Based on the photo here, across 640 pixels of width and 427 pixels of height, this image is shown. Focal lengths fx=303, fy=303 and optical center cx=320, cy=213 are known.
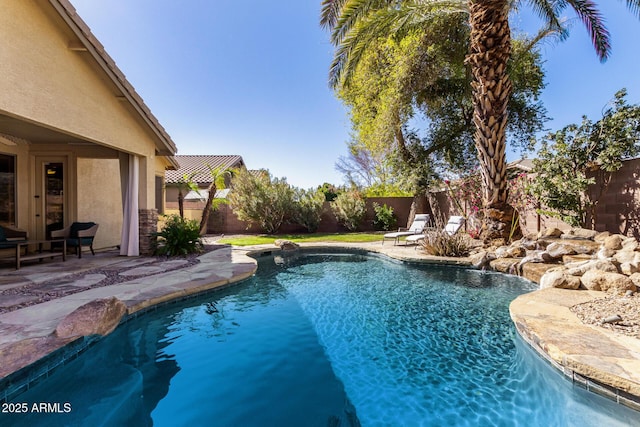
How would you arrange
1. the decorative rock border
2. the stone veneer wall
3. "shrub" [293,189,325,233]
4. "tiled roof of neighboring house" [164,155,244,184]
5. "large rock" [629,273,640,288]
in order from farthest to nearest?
"tiled roof of neighboring house" [164,155,244,184] < "shrub" [293,189,325,233] < the stone veneer wall < the decorative rock border < "large rock" [629,273,640,288]

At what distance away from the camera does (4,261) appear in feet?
24.9

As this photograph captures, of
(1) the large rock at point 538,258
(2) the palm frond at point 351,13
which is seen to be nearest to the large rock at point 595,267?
(1) the large rock at point 538,258

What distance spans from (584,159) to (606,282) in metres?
5.12

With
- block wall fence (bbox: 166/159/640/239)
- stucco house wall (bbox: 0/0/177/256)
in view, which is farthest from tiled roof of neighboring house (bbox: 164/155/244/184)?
stucco house wall (bbox: 0/0/177/256)

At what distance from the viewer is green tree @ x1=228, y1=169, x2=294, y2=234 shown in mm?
16625

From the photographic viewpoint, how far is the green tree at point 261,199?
16.6 meters

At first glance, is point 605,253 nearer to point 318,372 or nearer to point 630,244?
point 630,244

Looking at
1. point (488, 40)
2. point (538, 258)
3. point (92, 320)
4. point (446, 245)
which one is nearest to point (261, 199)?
point (446, 245)

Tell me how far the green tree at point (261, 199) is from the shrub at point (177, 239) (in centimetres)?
668

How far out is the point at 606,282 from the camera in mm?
4957

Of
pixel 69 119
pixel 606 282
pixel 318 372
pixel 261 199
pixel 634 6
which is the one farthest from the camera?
pixel 261 199

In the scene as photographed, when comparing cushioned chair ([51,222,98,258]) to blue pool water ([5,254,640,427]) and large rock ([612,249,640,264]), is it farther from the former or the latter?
large rock ([612,249,640,264])

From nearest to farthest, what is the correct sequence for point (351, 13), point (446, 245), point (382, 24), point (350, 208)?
point (351, 13), point (382, 24), point (446, 245), point (350, 208)

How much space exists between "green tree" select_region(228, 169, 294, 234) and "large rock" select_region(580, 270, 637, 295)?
44.3 feet
